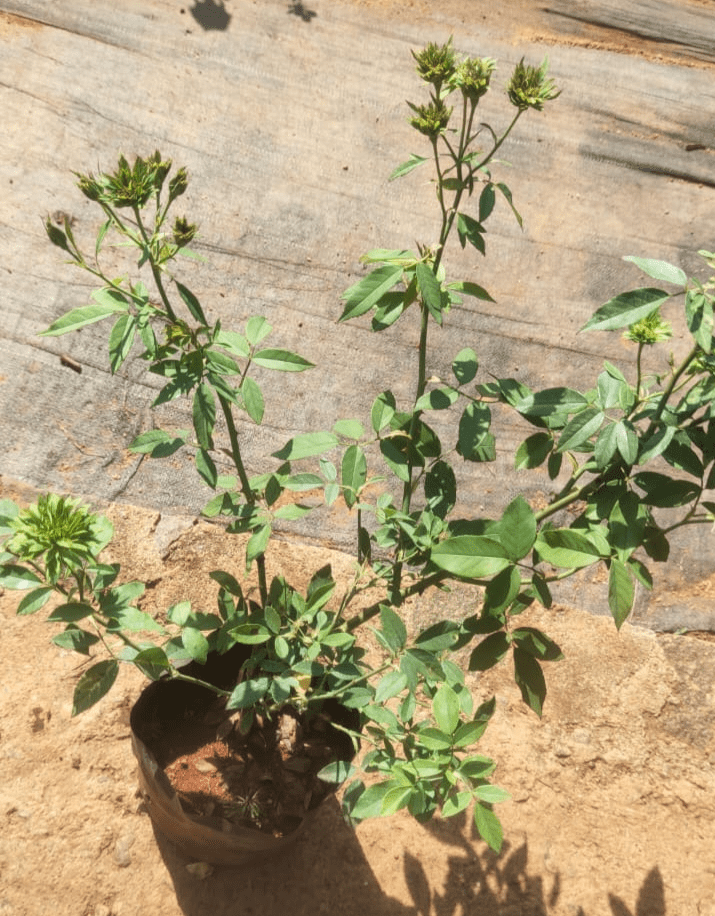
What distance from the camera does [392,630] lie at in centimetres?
156

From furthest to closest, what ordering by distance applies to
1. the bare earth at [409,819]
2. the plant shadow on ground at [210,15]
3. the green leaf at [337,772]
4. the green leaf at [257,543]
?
1. the plant shadow on ground at [210,15]
2. the bare earth at [409,819]
3. the green leaf at [337,772]
4. the green leaf at [257,543]

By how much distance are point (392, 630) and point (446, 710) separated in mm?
177

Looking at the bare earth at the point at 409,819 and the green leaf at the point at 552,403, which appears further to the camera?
the bare earth at the point at 409,819

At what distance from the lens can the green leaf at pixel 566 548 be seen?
1.32m

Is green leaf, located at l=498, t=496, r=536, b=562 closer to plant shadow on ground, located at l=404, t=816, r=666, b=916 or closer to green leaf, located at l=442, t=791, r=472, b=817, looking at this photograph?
green leaf, located at l=442, t=791, r=472, b=817

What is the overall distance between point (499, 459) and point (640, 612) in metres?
0.65

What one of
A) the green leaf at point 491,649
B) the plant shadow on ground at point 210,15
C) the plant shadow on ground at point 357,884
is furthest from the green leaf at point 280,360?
the plant shadow on ground at point 210,15

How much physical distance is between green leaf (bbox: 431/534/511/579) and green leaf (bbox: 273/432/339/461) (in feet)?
1.15

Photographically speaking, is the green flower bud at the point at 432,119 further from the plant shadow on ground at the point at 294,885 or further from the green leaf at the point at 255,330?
the plant shadow on ground at the point at 294,885

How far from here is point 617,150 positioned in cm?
331

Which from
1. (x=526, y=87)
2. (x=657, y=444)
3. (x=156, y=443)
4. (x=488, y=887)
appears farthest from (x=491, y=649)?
(x=488, y=887)

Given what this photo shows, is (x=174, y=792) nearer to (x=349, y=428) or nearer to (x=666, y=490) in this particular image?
(x=349, y=428)

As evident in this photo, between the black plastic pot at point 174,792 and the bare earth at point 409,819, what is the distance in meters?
0.14

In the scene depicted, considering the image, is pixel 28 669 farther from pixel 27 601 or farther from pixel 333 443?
pixel 333 443
